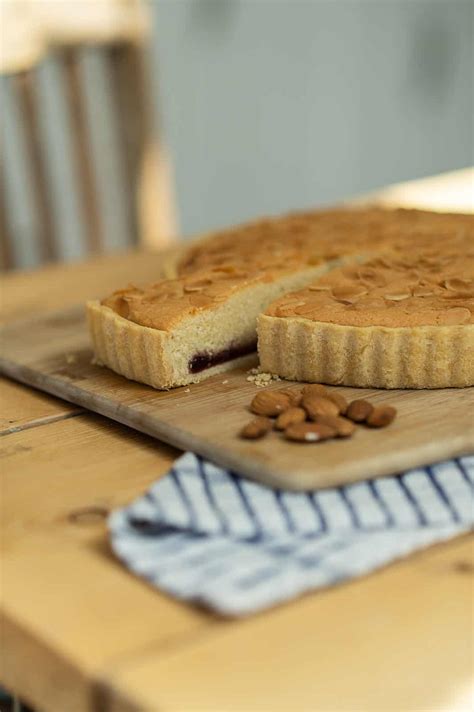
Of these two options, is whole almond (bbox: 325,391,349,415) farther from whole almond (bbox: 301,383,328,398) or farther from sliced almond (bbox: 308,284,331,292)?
sliced almond (bbox: 308,284,331,292)

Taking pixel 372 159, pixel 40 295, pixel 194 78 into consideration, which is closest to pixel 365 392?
pixel 40 295

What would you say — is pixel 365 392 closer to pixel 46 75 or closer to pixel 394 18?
pixel 46 75

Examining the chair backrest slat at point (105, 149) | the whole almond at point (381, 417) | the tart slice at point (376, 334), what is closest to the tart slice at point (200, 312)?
the tart slice at point (376, 334)

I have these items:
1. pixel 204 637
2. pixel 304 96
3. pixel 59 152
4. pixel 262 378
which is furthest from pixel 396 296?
pixel 304 96

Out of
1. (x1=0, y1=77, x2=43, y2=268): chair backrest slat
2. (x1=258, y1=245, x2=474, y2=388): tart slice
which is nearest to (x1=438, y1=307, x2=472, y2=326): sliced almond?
(x1=258, y1=245, x2=474, y2=388): tart slice

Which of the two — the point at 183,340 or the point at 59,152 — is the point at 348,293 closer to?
the point at 183,340

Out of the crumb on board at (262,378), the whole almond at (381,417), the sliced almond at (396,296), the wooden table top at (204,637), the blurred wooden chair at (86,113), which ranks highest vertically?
the blurred wooden chair at (86,113)

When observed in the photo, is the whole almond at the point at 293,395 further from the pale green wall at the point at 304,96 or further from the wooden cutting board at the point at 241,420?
the pale green wall at the point at 304,96
